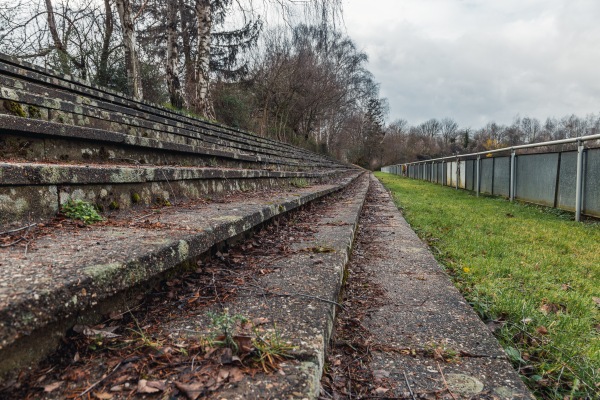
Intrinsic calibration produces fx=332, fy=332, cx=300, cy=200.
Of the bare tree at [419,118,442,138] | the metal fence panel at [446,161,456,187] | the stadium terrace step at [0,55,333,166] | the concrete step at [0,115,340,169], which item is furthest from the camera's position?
the bare tree at [419,118,442,138]

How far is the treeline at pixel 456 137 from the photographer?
50.0 metres

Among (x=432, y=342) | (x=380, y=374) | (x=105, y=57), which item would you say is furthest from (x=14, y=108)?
(x=105, y=57)

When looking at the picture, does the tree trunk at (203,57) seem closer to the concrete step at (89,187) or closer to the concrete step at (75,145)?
the concrete step at (75,145)

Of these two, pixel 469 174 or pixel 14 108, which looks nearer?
pixel 14 108

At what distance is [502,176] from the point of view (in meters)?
7.76

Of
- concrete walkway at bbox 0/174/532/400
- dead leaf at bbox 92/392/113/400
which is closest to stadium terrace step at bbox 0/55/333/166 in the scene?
concrete walkway at bbox 0/174/532/400

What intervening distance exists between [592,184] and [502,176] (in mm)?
3387

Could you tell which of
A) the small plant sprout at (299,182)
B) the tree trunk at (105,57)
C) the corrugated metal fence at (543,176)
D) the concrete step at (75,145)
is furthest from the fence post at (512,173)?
the tree trunk at (105,57)

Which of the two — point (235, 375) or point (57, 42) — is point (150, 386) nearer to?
point (235, 375)

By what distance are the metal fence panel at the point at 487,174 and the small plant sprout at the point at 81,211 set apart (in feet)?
29.5

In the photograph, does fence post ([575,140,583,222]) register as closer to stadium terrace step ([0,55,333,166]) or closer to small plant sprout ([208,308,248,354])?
stadium terrace step ([0,55,333,166])

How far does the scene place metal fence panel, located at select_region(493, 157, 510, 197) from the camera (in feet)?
24.4

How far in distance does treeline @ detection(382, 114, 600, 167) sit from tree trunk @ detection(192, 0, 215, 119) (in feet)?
135

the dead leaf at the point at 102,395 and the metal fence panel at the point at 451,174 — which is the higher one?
the metal fence panel at the point at 451,174
